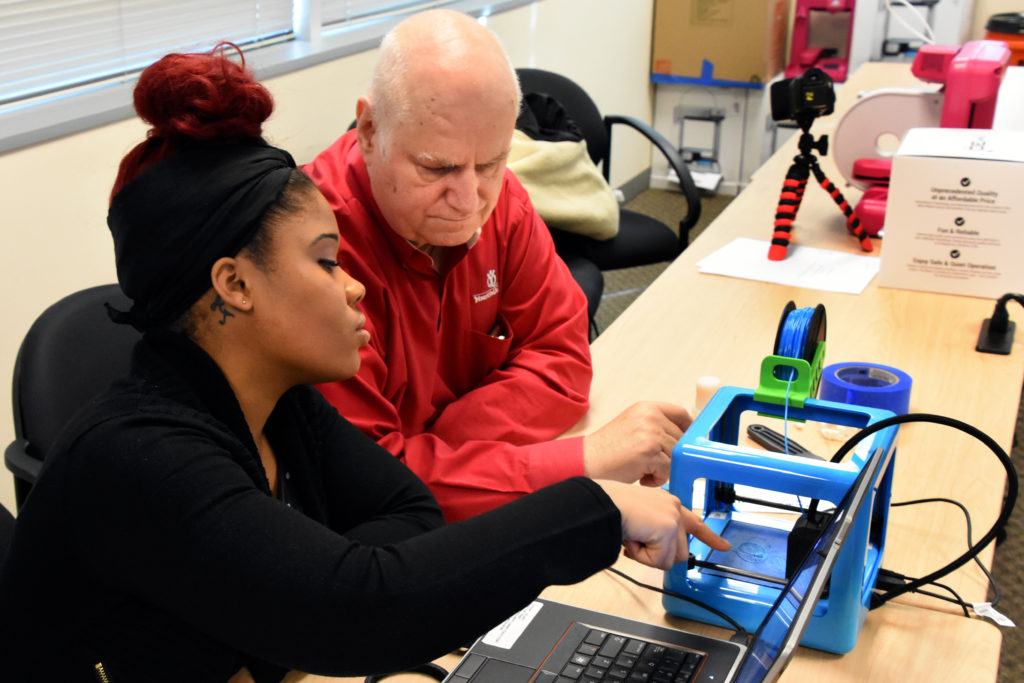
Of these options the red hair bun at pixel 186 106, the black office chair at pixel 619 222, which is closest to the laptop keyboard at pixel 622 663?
the red hair bun at pixel 186 106

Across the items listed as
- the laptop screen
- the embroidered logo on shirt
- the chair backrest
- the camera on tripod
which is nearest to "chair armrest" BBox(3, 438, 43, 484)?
the embroidered logo on shirt

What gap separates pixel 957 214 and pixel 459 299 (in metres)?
1.00

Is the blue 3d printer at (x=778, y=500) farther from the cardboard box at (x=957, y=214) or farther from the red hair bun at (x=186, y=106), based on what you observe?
the cardboard box at (x=957, y=214)

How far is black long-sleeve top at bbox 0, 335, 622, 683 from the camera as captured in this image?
0.77 meters

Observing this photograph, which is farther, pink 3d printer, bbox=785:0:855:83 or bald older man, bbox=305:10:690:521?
pink 3d printer, bbox=785:0:855:83

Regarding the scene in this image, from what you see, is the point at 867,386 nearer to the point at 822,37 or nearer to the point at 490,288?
the point at 490,288

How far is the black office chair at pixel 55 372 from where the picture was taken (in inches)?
53.1

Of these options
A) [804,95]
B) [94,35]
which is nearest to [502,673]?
[804,95]

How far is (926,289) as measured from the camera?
6.42ft

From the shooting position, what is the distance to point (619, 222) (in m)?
2.93

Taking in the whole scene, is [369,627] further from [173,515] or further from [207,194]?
[207,194]

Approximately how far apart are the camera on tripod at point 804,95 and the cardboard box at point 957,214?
260mm

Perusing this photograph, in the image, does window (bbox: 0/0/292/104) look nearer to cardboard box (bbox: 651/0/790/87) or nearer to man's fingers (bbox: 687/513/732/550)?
man's fingers (bbox: 687/513/732/550)

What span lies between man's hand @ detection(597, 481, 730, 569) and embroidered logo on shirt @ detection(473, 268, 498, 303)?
2.29 feet
